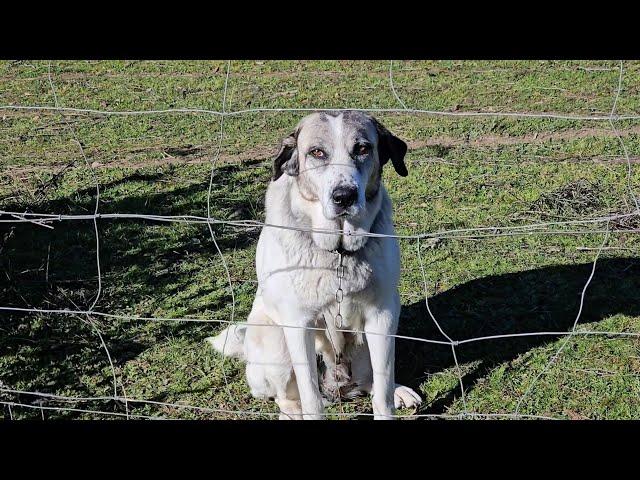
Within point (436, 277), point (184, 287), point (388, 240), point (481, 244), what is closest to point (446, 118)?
point (481, 244)

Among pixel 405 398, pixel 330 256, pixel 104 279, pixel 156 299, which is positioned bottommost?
pixel 405 398

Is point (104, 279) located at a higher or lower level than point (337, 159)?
lower

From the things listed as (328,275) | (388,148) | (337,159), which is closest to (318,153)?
(337,159)

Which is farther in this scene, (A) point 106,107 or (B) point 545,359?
(A) point 106,107

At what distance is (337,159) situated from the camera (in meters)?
3.62

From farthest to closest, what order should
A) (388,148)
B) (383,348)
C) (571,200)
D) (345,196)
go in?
(571,200)
(388,148)
(383,348)
(345,196)

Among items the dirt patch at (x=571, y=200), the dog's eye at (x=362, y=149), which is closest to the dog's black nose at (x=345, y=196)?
the dog's eye at (x=362, y=149)

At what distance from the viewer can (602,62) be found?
381 inches

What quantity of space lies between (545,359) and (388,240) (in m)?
1.23

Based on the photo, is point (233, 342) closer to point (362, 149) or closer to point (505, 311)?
point (362, 149)

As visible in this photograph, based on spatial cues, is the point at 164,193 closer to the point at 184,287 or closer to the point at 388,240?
the point at 184,287

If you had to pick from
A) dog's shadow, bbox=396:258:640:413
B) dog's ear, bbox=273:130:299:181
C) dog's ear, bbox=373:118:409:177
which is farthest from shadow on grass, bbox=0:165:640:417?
dog's ear, bbox=273:130:299:181

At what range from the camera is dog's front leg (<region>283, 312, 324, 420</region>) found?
3725mm

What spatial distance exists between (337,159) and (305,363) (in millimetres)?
929
